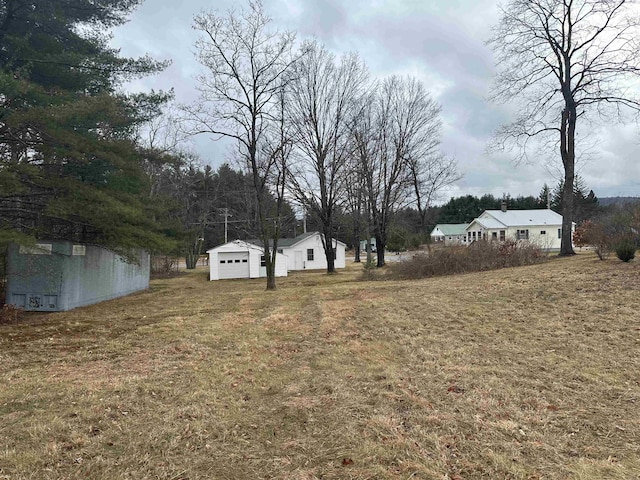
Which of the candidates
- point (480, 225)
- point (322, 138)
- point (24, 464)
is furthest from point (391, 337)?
point (480, 225)

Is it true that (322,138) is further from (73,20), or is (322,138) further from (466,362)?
(466,362)

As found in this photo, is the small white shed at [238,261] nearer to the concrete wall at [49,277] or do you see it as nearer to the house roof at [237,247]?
the house roof at [237,247]

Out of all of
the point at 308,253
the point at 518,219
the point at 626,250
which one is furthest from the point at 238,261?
the point at 518,219

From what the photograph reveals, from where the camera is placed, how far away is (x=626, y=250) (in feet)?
40.5

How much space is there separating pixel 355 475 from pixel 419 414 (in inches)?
47.5

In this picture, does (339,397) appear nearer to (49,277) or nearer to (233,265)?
(49,277)

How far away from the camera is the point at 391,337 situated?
293 inches

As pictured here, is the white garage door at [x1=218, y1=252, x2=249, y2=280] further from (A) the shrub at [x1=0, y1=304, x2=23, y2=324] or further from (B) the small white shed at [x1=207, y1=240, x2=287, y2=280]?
(A) the shrub at [x1=0, y1=304, x2=23, y2=324]

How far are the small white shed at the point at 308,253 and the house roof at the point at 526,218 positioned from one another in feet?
58.0

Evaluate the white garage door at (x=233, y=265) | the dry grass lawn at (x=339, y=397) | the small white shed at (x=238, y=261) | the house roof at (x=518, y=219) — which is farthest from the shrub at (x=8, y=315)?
the house roof at (x=518, y=219)

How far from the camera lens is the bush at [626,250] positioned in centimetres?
1234

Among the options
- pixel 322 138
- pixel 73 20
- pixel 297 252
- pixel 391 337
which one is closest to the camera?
pixel 391 337

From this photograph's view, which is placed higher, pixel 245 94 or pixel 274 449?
pixel 245 94

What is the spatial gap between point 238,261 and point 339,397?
2673 cm
